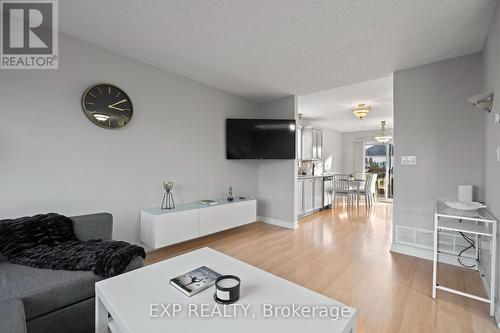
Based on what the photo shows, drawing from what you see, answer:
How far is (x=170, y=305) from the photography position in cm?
97

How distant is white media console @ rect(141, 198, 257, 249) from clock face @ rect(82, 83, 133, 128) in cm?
112

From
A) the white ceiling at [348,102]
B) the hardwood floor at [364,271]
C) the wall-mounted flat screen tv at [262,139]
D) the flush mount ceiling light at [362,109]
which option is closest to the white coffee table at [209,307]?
the hardwood floor at [364,271]

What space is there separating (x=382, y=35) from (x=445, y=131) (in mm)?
1350

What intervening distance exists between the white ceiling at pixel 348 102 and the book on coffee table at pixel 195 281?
3.42 metres

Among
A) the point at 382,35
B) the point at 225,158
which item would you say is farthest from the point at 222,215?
the point at 382,35

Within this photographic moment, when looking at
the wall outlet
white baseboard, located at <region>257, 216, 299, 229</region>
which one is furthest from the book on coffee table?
white baseboard, located at <region>257, 216, 299, 229</region>

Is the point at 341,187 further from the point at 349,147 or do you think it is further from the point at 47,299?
the point at 47,299

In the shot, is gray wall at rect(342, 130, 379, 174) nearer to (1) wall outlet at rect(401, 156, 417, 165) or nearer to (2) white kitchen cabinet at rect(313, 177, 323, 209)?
(2) white kitchen cabinet at rect(313, 177, 323, 209)

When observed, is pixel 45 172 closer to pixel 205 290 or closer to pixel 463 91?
pixel 205 290

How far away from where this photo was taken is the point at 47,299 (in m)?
1.28

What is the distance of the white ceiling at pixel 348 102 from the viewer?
3.65 m

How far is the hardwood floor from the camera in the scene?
1.59 metres

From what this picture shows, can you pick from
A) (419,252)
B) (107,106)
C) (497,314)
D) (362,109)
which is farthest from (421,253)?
(107,106)

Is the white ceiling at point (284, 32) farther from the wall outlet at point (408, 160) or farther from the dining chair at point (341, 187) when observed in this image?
the dining chair at point (341, 187)
